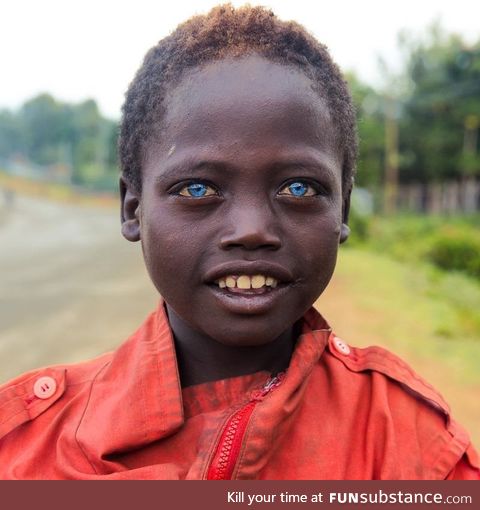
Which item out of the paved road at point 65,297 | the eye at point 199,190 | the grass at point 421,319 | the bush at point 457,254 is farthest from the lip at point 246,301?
the bush at point 457,254

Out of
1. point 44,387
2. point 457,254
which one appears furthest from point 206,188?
point 457,254

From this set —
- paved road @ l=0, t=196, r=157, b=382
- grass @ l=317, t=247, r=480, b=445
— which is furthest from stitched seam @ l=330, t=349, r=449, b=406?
paved road @ l=0, t=196, r=157, b=382

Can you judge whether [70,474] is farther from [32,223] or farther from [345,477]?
[32,223]

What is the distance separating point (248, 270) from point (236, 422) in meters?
0.33

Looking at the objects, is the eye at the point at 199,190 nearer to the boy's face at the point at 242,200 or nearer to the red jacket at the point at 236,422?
the boy's face at the point at 242,200

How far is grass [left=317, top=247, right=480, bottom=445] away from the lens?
17.1ft

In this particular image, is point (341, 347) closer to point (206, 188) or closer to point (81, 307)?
point (206, 188)

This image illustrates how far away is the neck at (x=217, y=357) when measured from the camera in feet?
4.70

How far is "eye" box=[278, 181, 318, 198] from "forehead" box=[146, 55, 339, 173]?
0.07m

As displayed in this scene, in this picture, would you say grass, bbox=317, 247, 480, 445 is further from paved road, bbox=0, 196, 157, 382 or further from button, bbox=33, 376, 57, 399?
button, bbox=33, 376, 57, 399

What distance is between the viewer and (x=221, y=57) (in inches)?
50.3

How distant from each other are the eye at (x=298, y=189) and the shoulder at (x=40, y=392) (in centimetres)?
67

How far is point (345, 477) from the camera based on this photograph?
1324 mm

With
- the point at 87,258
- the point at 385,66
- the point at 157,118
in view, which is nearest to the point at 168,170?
the point at 157,118
